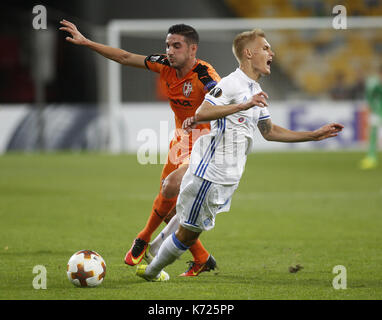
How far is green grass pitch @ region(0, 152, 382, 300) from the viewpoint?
5.38 metres

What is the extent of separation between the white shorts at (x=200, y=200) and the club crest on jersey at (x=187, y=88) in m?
0.88

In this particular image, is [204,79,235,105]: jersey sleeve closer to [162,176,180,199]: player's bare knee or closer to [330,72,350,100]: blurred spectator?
[162,176,180,199]: player's bare knee

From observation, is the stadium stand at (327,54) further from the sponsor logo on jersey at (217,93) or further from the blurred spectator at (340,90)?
the sponsor logo on jersey at (217,93)

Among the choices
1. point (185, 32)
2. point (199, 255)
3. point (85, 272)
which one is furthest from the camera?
point (199, 255)

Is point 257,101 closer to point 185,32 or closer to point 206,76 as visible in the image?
point 206,76

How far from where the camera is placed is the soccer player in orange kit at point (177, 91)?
18.8 ft

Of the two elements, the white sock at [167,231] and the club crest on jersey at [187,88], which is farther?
the white sock at [167,231]

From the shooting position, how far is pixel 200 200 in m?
5.13

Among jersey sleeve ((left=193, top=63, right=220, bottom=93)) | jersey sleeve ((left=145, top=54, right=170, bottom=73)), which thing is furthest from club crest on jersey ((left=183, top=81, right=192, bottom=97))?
jersey sleeve ((left=145, top=54, right=170, bottom=73))

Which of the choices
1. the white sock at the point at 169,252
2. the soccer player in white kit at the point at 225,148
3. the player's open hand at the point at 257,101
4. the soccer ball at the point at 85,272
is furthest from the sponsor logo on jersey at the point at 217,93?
the soccer ball at the point at 85,272

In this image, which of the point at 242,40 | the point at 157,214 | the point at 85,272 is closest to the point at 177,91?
the point at 242,40

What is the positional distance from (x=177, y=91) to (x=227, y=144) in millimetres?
956
